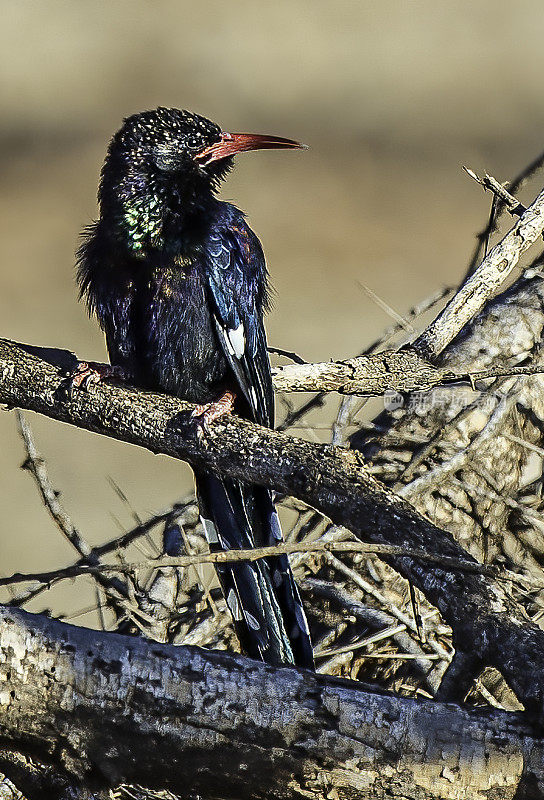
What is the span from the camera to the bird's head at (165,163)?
314 cm

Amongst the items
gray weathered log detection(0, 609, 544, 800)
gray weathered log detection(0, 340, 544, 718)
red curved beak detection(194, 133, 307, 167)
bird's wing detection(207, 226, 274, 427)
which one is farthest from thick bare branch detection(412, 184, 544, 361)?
gray weathered log detection(0, 609, 544, 800)

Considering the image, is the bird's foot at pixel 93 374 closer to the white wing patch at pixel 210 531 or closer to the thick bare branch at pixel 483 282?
the white wing patch at pixel 210 531

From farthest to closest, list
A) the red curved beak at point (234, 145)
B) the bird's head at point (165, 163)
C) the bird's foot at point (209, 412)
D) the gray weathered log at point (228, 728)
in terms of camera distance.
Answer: the red curved beak at point (234, 145)
the bird's head at point (165, 163)
the bird's foot at point (209, 412)
the gray weathered log at point (228, 728)

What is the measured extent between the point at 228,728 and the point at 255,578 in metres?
0.85

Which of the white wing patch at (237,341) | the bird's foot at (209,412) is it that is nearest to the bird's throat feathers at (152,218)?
the white wing patch at (237,341)

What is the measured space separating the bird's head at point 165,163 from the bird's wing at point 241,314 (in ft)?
0.56

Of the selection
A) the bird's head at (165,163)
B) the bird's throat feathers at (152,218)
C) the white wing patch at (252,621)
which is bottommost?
the white wing patch at (252,621)

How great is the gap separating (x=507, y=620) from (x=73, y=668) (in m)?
0.87

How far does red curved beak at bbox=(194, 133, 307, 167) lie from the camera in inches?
129

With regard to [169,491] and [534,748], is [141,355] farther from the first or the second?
[169,491]

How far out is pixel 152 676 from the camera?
202 centimetres

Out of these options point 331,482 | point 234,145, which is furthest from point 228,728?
point 234,145

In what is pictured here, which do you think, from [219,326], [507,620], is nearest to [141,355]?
[219,326]

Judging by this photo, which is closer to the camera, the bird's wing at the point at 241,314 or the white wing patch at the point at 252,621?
the white wing patch at the point at 252,621
